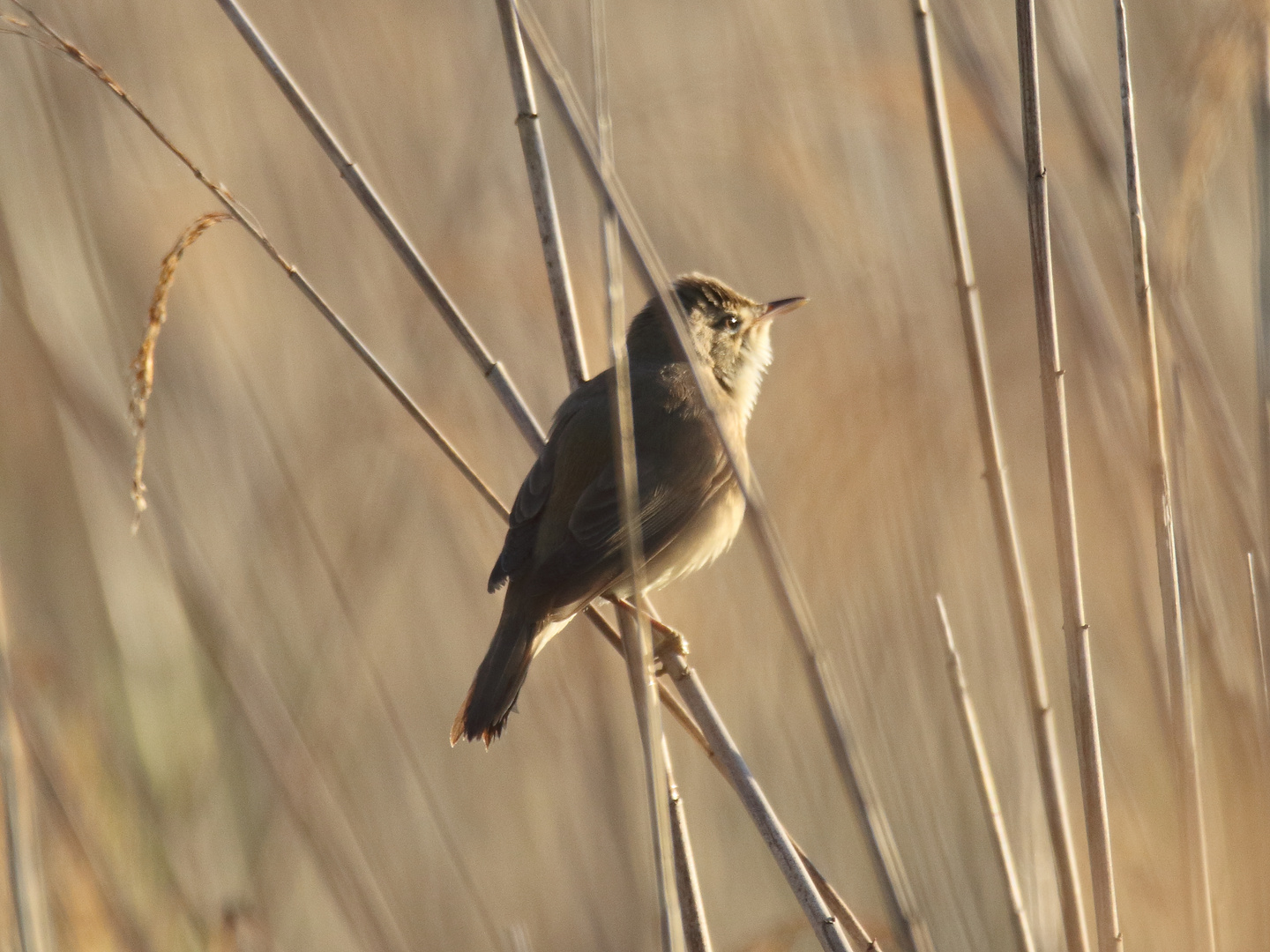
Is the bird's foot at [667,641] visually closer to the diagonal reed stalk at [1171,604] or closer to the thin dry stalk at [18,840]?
the diagonal reed stalk at [1171,604]

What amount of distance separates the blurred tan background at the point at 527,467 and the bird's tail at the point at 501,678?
0.91ft

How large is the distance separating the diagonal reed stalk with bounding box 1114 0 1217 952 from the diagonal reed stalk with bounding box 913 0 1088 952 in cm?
18

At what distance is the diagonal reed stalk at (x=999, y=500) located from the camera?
5.44 feet

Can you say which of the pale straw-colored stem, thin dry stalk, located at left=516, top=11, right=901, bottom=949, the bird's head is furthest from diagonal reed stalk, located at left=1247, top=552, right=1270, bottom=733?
the bird's head

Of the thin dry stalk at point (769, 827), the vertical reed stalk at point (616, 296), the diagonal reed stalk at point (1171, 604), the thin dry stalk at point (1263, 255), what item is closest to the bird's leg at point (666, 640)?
the thin dry stalk at point (769, 827)

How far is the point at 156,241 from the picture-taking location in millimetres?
2990

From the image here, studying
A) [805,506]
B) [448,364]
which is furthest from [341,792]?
[805,506]

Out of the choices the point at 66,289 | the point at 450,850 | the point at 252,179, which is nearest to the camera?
the point at 450,850

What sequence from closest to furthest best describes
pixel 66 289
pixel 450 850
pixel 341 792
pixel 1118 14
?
1. pixel 1118 14
2. pixel 450 850
3. pixel 66 289
4. pixel 341 792

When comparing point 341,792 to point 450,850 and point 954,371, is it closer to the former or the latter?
point 450,850

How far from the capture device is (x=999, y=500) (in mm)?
1705

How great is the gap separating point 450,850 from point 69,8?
2.11 metres

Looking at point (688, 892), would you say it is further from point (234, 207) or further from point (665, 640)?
point (234, 207)

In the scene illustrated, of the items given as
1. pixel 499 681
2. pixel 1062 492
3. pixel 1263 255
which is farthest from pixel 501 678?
pixel 1263 255
